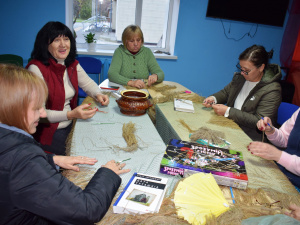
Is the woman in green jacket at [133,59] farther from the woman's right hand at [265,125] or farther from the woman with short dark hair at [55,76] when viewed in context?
the woman's right hand at [265,125]

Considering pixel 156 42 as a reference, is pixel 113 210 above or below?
below

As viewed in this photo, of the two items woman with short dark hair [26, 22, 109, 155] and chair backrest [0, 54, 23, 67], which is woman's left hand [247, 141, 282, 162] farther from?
chair backrest [0, 54, 23, 67]

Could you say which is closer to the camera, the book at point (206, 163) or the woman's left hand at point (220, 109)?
the book at point (206, 163)

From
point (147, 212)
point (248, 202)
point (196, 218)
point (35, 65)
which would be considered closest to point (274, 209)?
point (248, 202)

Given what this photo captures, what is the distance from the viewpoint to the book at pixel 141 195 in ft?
2.65

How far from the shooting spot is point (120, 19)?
409 centimetres

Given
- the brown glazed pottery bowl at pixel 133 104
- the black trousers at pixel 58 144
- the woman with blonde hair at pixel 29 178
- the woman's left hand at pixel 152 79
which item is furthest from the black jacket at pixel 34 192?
the woman's left hand at pixel 152 79

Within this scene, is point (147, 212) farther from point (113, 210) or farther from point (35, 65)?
point (35, 65)

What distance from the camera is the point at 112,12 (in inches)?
160

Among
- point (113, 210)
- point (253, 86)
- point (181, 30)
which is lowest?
point (113, 210)

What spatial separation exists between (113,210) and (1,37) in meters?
3.78

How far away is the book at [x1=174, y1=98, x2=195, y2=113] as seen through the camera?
5.98ft

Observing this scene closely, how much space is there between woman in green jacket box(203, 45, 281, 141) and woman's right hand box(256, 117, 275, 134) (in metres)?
0.30

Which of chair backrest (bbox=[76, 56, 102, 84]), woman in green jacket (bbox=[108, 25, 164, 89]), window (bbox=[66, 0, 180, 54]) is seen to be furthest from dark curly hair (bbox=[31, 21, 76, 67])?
window (bbox=[66, 0, 180, 54])
